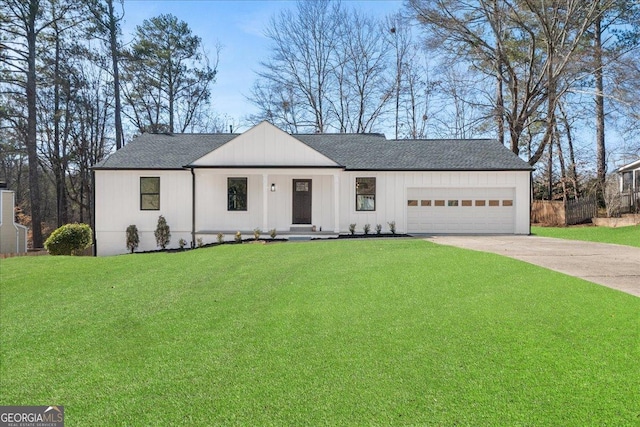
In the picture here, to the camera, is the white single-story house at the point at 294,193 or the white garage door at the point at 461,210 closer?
the white single-story house at the point at 294,193

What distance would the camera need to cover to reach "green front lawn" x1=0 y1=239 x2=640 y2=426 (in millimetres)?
3025

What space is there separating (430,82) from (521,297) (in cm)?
2668

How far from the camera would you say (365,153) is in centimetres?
1798

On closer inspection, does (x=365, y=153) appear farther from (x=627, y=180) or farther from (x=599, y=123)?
(x=627, y=180)

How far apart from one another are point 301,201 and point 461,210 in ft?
22.2

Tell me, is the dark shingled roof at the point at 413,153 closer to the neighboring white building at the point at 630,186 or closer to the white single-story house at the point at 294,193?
the white single-story house at the point at 294,193

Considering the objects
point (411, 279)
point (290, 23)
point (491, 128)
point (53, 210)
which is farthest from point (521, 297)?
point (53, 210)

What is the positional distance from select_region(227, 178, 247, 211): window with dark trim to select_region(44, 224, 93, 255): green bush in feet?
18.1

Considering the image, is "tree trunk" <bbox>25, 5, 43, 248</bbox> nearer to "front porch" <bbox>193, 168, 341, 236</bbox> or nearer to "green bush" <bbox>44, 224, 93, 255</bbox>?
"green bush" <bbox>44, 224, 93, 255</bbox>

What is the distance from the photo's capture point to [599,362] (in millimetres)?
3570

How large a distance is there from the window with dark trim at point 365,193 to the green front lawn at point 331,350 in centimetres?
911

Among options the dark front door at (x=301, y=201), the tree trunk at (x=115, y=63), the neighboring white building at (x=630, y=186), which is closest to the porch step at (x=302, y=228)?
the dark front door at (x=301, y=201)

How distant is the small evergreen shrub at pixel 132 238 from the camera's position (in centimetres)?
1580

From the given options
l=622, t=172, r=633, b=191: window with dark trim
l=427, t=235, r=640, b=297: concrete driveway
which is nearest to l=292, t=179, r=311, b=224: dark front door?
l=427, t=235, r=640, b=297: concrete driveway
